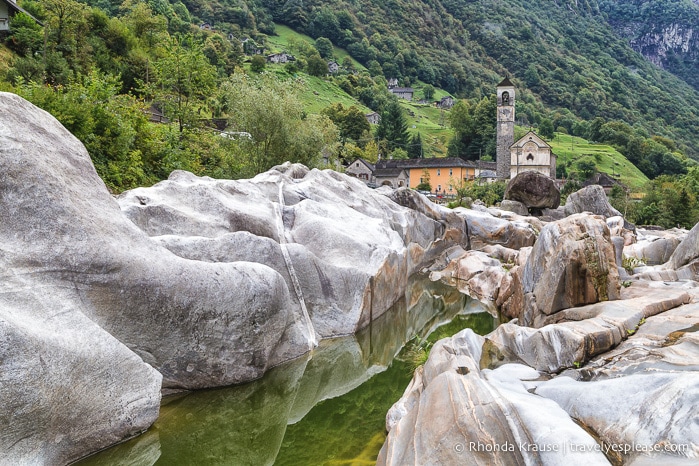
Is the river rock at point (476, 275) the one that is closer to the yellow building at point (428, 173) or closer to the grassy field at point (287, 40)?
the yellow building at point (428, 173)

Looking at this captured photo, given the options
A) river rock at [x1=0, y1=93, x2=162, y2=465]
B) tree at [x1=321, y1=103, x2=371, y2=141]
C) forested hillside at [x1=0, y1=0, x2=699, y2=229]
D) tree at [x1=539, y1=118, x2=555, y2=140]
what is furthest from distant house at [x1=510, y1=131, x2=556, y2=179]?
river rock at [x1=0, y1=93, x2=162, y2=465]

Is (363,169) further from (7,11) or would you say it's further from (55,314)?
(55,314)

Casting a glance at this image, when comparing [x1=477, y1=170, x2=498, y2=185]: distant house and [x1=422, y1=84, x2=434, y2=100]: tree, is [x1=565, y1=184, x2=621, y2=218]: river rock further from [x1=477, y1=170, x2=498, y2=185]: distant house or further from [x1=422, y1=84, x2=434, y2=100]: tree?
[x1=422, y1=84, x2=434, y2=100]: tree

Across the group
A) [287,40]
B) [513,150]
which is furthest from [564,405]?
[287,40]

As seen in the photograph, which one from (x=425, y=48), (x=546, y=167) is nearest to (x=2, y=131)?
(x=546, y=167)

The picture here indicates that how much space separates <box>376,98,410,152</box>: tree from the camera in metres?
113

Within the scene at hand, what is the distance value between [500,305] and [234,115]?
2157cm

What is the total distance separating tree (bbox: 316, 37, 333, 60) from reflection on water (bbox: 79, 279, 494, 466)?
159089 millimetres

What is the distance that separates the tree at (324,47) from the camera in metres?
164

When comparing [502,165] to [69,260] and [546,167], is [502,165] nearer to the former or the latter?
[546,167]

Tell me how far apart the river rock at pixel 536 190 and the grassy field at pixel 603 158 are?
62.9 metres

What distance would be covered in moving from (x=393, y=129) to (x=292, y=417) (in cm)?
10659

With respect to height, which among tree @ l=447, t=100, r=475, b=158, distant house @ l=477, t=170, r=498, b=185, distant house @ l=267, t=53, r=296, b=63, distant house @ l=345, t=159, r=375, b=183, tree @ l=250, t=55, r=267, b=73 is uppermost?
distant house @ l=267, t=53, r=296, b=63

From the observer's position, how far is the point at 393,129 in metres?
114
